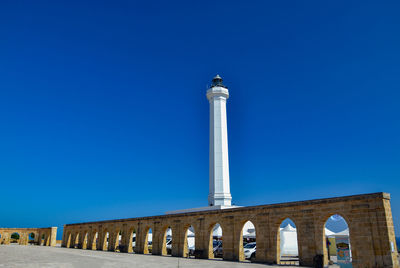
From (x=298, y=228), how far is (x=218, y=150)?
2328 centimetres

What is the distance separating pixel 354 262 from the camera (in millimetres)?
16672

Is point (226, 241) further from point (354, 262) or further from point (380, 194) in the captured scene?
point (380, 194)

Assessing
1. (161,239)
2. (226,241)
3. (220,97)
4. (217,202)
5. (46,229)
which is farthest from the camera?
(46,229)

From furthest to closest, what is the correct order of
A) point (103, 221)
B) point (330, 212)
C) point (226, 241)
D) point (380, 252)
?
point (103, 221)
point (226, 241)
point (330, 212)
point (380, 252)

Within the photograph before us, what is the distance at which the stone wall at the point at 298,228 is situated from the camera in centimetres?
1625

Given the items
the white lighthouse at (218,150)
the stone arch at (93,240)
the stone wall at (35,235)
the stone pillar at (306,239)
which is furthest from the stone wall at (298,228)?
the stone wall at (35,235)

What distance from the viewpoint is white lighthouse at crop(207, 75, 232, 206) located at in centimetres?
4088

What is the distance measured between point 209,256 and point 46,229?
35.9m

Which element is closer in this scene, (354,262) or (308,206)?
(354,262)

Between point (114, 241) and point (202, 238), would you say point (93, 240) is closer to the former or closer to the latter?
point (114, 241)

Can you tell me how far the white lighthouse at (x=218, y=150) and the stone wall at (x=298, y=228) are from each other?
12669 millimetres

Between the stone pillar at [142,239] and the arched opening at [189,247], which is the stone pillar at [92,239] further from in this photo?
the arched opening at [189,247]

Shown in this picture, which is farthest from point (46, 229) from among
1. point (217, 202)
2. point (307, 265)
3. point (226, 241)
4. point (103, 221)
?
point (307, 265)

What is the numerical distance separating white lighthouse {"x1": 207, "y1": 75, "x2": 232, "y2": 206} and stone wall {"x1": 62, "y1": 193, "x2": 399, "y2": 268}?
12.7m
